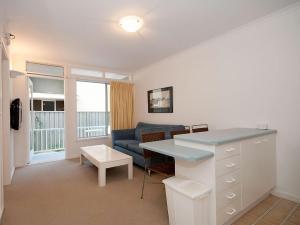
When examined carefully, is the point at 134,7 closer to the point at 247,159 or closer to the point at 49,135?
the point at 247,159

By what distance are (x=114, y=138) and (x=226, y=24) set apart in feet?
11.3

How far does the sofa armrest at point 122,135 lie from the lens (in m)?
4.37

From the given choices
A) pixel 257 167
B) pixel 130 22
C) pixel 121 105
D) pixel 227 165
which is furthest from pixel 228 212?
pixel 121 105

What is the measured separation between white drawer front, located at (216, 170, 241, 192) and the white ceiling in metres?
1.99

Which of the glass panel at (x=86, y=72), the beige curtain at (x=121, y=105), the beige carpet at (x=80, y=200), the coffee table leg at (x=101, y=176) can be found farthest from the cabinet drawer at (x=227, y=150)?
the glass panel at (x=86, y=72)

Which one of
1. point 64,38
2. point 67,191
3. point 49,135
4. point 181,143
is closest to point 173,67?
point 64,38

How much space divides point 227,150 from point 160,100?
284 cm

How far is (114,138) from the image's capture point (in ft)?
14.3

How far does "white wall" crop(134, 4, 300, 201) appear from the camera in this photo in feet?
6.98

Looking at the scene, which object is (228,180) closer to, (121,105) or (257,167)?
(257,167)

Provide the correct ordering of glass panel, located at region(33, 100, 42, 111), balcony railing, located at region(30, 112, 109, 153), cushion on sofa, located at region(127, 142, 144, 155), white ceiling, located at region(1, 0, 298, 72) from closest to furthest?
white ceiling, located at region(1, 0, 298, 72), cushion on sofa, located at region(127, 142, 144, 155), balcony railing, located at region(30, 112, 109, 153), glass panel, located at region(33, 100, 42, 111)

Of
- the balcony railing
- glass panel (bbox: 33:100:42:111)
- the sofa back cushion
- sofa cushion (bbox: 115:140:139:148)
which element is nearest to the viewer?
the sofa back cushion

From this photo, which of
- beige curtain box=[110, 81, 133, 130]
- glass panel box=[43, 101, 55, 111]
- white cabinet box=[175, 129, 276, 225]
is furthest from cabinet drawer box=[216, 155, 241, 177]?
glass panel box=[43, 101, 55, 111]

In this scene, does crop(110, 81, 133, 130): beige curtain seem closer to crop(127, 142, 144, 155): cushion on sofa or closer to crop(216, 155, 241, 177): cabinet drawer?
crop(127, 142, 144, 155): cushion on sofa
